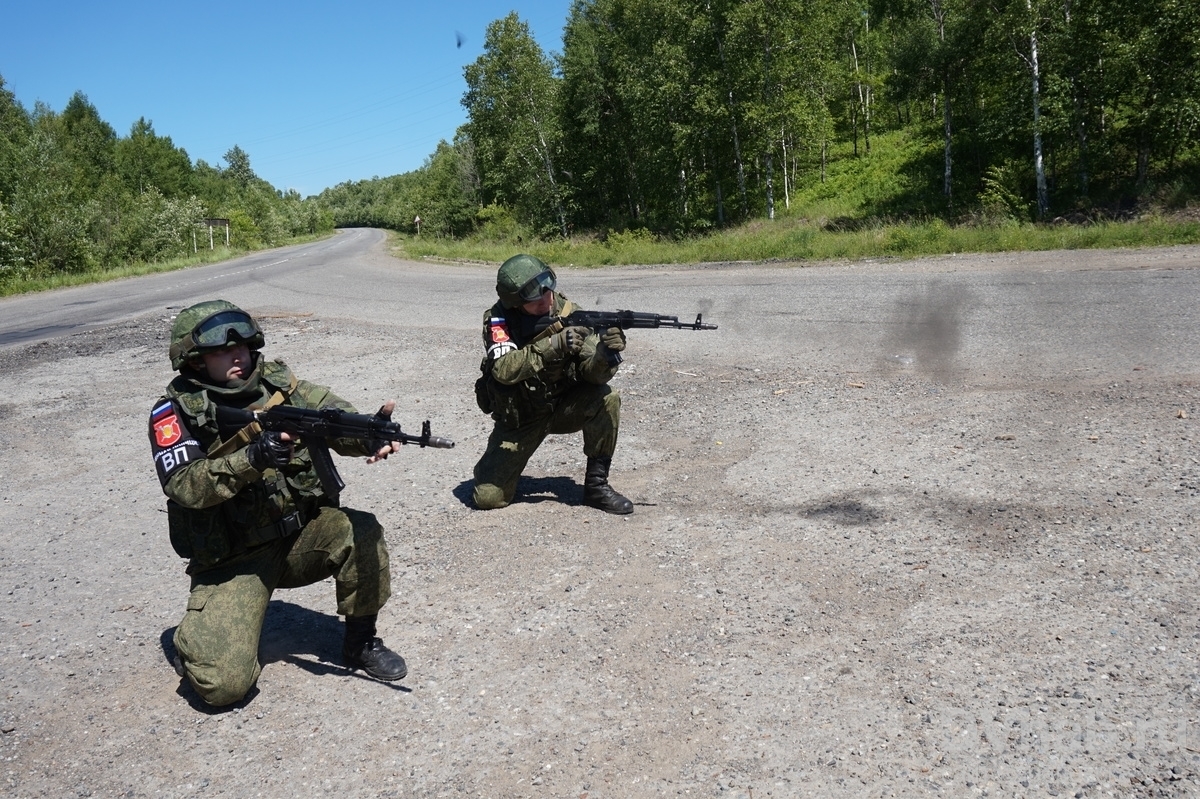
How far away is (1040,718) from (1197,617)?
1.06 meters

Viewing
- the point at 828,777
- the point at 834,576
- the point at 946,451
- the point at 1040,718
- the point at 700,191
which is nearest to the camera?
the point at 828,777

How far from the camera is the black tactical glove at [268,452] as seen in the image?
123 inches

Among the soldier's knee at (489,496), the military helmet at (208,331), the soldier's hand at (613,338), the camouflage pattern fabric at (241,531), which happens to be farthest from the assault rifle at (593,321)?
the military helmet at (208,331)

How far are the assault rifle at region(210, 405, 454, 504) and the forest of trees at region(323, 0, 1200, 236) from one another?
836 inches

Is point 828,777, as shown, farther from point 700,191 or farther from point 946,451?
point 700,191

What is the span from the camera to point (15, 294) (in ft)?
81.1

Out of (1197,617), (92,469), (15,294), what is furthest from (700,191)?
(1197,617)

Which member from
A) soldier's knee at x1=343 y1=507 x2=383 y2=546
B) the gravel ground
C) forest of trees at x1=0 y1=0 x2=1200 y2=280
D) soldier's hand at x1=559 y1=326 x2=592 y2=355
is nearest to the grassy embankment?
forest of trees at x1=0 y1=0 x2=1200 y2=280

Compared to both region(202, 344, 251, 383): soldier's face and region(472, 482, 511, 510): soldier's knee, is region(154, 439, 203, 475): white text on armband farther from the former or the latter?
region(472, 482, 511, 510): soldier's knee

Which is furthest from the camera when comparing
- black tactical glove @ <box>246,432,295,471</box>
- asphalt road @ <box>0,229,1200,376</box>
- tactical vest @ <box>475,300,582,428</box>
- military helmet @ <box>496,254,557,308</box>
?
asphalt road @ <box>0,229,1200,376</box>

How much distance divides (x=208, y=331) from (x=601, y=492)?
256 cm

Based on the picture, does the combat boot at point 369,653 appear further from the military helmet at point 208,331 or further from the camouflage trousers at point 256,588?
the military helmet at point 208,331

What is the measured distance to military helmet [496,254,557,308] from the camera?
5.08m

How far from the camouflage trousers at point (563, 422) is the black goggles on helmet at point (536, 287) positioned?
0.68 m
